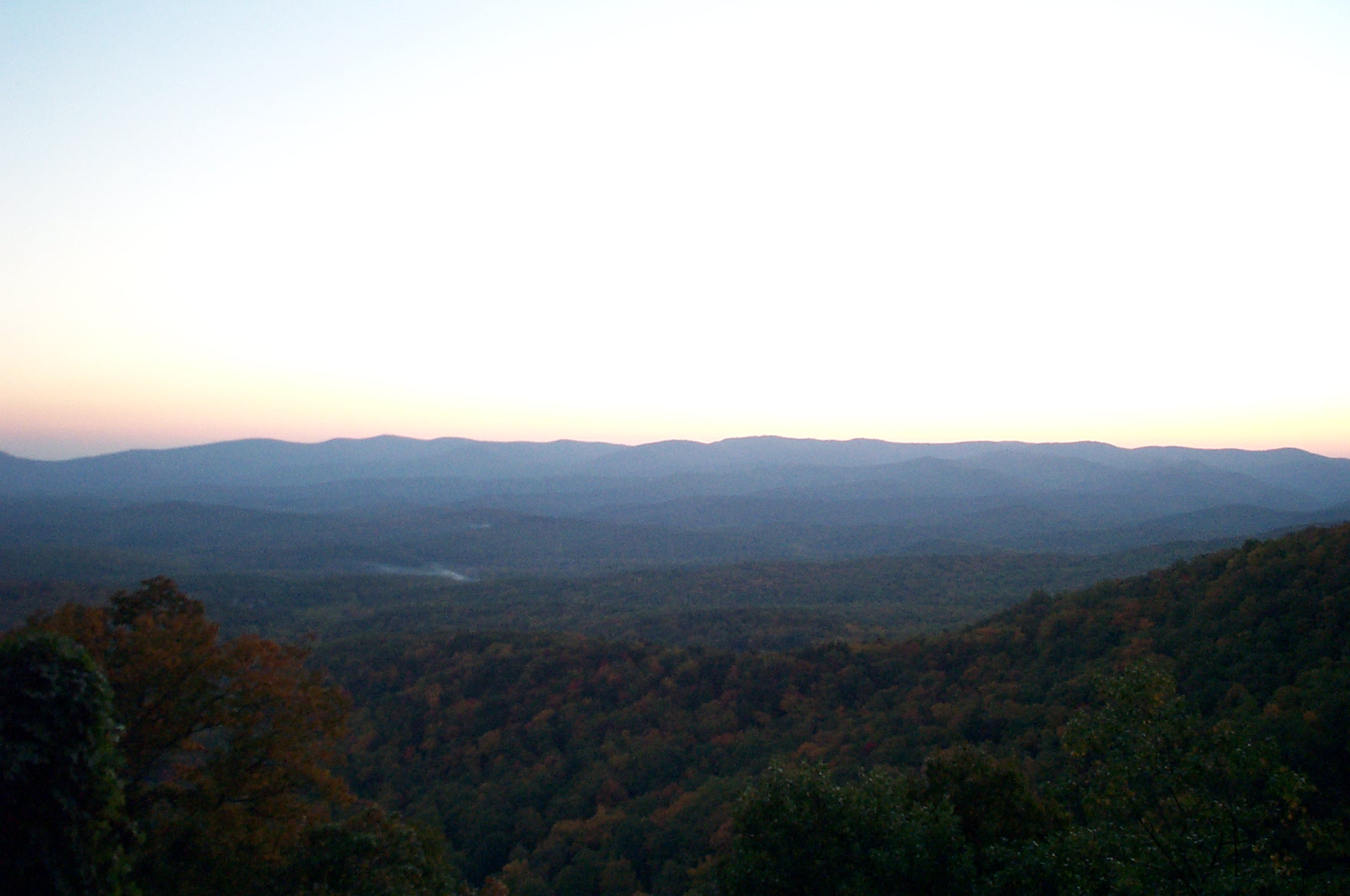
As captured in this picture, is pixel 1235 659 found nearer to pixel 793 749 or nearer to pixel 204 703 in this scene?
pixel 793 749

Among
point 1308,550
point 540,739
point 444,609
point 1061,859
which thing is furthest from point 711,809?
point 444,609

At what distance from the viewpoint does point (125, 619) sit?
36.6ft

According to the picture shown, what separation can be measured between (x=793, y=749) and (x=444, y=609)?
5601 cm

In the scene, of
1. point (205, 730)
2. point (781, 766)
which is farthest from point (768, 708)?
point (205, 730)

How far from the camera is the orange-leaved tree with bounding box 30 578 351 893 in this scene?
9258mm

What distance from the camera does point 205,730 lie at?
1066 centimetres

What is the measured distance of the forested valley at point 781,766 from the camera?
24.9 ft

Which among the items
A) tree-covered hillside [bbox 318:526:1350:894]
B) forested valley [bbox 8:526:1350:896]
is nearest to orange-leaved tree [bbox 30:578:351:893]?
forested valley [bbox 8:526:1350:896]

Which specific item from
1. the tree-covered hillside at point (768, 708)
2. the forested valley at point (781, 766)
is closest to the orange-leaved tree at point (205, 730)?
the forested valley at point (781, 766)

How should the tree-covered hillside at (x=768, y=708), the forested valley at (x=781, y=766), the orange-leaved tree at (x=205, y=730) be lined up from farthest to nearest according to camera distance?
the tree-covered hillside at (x=768, y=708)
the orange-leaved tree at (x=205, y=730)
the forested valley at (x=781, y=766)

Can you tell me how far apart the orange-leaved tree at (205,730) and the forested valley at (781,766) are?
41 mm

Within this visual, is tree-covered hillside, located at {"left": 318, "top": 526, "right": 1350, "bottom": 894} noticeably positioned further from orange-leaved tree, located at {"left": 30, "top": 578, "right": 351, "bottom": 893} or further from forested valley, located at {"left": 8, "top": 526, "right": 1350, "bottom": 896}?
orange-leaved tree, located at {"left": 30, "top": 578, "right": 351, "bottom": 893}

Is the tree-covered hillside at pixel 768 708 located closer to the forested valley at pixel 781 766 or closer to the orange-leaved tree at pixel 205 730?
the forested valley at pixel 781 766

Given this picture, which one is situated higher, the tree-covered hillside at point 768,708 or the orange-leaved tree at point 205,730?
the orange-leaved tree at point 205,730
